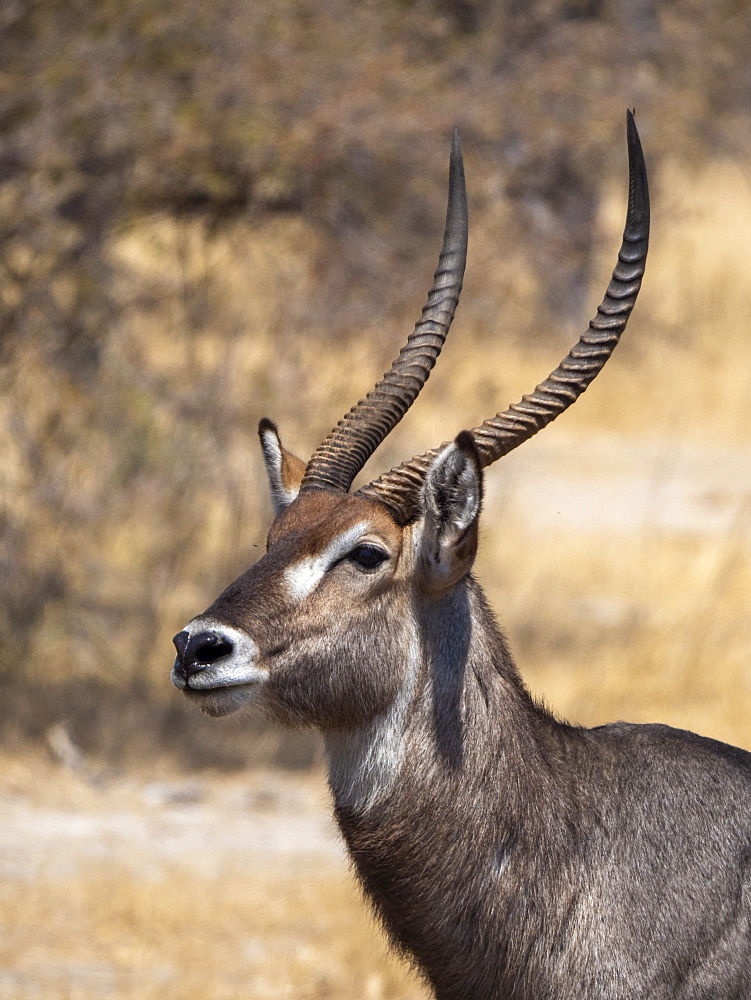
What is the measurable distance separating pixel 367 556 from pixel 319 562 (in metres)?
0.14

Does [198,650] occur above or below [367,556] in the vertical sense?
below

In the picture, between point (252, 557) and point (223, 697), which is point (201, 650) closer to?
point (223, 697)

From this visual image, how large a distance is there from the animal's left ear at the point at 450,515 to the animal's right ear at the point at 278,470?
71cm

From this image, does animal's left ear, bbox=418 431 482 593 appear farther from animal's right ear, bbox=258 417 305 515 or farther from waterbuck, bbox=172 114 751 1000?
animal's right ear, bbox=258 417 305 515

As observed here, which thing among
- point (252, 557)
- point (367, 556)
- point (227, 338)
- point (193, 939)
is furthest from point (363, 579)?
point (252, 557)

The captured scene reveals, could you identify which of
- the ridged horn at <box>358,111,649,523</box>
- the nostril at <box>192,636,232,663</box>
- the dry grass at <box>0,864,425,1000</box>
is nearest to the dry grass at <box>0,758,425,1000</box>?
the dry grass at <box>0,864,425,1000</box>

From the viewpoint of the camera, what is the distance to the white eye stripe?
4230 mm

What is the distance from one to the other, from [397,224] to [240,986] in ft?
17.2

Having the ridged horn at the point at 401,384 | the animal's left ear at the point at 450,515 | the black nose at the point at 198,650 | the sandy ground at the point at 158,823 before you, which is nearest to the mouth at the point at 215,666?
the black nose at the point at 198,650

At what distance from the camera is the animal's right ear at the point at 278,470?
4848 millimetres

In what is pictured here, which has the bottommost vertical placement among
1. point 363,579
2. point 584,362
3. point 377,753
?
point 377,753

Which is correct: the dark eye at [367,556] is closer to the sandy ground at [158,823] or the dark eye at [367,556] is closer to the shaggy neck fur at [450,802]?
the shaggy neck fur at [450,802]

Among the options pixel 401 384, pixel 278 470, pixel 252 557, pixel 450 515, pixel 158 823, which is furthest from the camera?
pixel 252 557

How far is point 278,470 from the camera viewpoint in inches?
192
